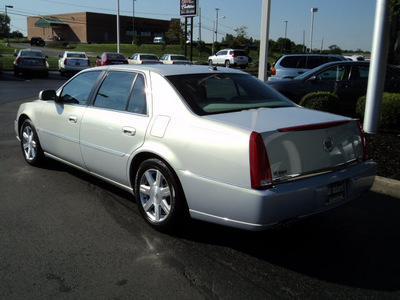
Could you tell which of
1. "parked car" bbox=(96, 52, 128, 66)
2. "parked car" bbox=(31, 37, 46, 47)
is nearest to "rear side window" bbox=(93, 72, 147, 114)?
"parked car" bbox=(96, 52, 128, 66)

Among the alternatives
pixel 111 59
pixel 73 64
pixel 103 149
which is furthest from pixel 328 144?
pixel 73 64

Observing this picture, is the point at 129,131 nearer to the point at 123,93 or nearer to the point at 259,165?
the point at 123,93

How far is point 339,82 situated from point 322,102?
2.27 meters

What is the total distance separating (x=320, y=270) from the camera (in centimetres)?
321

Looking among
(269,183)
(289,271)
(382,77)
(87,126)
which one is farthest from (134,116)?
(382,77)

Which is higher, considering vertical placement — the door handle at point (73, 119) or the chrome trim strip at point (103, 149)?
the door handle at point (73, 119)

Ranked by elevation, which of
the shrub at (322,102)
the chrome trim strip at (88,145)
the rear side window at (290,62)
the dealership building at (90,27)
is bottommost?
the chrome trim strip at (88,145)

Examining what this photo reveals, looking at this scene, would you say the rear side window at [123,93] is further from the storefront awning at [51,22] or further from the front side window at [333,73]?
the storefront awning at [51,22]

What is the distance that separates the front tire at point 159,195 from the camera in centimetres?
362

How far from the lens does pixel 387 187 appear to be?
5.16m

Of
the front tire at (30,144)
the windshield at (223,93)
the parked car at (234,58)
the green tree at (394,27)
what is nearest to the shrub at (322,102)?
the green tree at (394,27)

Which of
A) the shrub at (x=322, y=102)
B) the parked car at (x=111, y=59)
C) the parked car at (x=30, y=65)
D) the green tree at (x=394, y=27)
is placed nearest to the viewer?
the green tree at (x=394, y=27)

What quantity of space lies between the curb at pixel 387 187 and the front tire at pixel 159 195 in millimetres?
2857

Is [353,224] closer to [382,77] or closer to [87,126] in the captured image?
[87,126]
